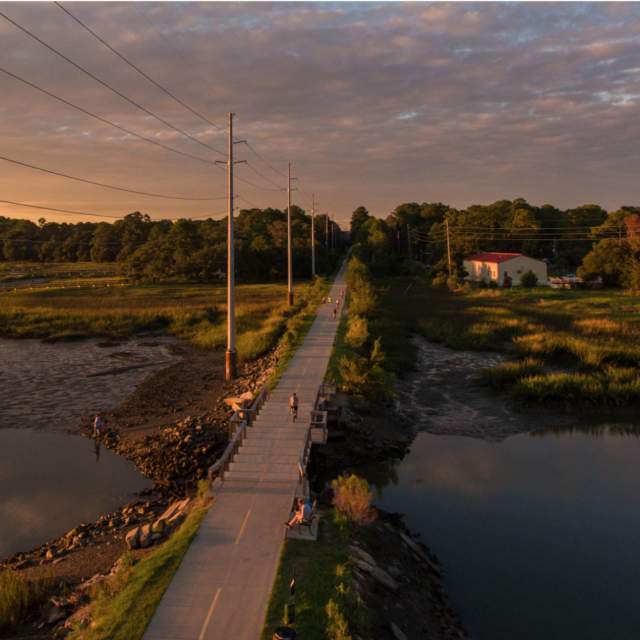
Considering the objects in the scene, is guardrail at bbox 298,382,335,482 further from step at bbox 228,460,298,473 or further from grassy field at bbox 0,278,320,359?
grassy field at bbox 0,278,320,359

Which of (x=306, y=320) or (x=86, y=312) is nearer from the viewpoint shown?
(x=306, y=320)

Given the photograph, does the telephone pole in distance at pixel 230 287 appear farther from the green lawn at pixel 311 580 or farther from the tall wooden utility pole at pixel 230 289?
the green lawn at pixel 311 580

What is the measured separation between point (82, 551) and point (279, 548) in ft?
20.5

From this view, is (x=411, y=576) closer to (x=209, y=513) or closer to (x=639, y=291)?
(x=209, y=513)

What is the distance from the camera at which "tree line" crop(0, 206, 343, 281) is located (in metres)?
95.6

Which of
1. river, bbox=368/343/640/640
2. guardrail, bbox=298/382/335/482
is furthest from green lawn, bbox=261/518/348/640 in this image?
river, bbox=368/343/640/640

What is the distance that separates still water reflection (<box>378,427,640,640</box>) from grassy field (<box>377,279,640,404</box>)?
4835 millimetres

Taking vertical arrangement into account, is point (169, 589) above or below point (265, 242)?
below

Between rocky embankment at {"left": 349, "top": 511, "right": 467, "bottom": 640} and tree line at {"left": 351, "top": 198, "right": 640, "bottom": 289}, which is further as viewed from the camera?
tree line at {"left": 351, "top": 198, "right": 640, "bottom": 289}

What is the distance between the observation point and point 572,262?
111 meters

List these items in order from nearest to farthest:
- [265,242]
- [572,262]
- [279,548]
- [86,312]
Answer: [279,548] → [86,312] → [265,242] → [572,262]

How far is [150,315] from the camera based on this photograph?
5712 centimetres

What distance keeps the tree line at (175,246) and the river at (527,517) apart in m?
70.8

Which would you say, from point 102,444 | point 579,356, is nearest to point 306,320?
point 579,356
